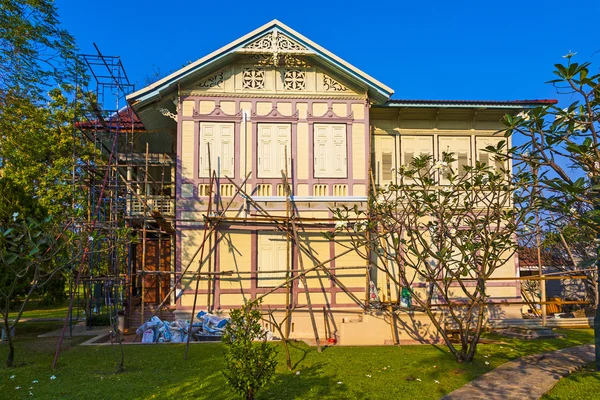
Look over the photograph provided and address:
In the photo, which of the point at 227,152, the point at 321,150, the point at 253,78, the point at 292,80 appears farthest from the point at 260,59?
the point at 321,150

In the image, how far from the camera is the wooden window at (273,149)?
15.7 meters

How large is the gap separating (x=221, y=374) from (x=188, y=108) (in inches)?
356

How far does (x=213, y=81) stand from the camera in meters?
15.8

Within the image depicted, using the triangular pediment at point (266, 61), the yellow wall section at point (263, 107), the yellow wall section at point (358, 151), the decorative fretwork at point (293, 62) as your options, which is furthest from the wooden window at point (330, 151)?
the decorative fretwork at point (293, 62)

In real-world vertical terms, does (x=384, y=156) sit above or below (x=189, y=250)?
above

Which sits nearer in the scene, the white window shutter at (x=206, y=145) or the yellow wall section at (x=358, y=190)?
the white window shutter at (x=206, y=145)

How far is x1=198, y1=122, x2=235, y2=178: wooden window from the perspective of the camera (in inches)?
613

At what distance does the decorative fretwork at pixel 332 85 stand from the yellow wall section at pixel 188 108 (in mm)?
4266

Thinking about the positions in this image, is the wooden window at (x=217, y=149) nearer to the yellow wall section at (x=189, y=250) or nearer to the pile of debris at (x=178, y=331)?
the yellow wall section at (x=189, y=250)

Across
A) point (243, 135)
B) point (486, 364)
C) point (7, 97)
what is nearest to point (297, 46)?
point (243, 135)

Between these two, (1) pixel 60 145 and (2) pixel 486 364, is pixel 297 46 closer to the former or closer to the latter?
(2) pixel 486 364

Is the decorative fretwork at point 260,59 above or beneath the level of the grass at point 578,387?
above

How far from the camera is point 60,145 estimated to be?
2342cm

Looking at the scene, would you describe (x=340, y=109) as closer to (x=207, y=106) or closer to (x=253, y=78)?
(x=253, y=78)
